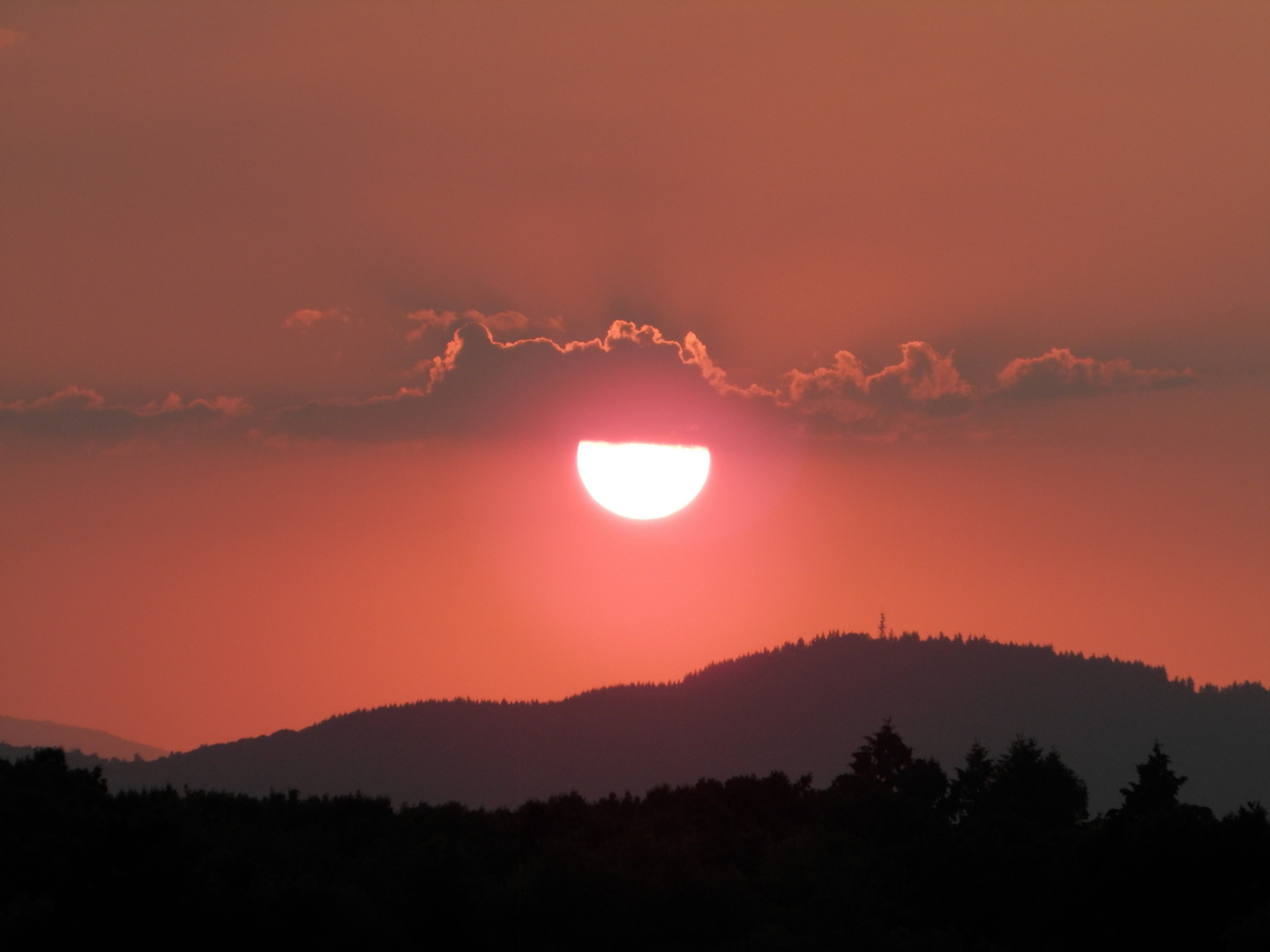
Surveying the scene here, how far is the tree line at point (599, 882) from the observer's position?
3753cm

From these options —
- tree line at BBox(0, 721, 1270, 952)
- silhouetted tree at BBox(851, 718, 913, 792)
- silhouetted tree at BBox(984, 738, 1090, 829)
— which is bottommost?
tree line at BBox(0, 721, 1270, 952)

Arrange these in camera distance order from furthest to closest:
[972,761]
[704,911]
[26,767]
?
[972,761] → [26,767] → [704,911]

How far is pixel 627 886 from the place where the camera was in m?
49.6

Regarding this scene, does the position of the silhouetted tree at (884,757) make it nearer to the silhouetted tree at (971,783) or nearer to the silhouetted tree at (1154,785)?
the silhouetted tree at (971,783)

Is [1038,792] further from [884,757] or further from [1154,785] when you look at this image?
[884,757]

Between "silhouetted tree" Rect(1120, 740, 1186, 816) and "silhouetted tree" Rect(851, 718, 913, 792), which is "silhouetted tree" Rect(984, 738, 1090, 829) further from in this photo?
"silhouetted tree" Rect(851, 718, 913, 792)

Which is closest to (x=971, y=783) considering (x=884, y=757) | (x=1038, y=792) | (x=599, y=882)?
(x=1038, y=792)

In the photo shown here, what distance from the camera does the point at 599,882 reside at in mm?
49531

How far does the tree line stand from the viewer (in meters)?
37.5

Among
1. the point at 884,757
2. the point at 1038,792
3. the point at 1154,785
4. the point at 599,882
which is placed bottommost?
the point at 599,882

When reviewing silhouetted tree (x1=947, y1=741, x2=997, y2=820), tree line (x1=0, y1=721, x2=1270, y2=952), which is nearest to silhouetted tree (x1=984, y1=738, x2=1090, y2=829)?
silhouetted tree (x1=947, y1=741, x2=997, y2=820)

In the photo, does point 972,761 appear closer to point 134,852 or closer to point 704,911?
point 704,911

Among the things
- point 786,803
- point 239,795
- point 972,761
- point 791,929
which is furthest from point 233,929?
point 972,761

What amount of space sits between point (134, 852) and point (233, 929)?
3.76 m
